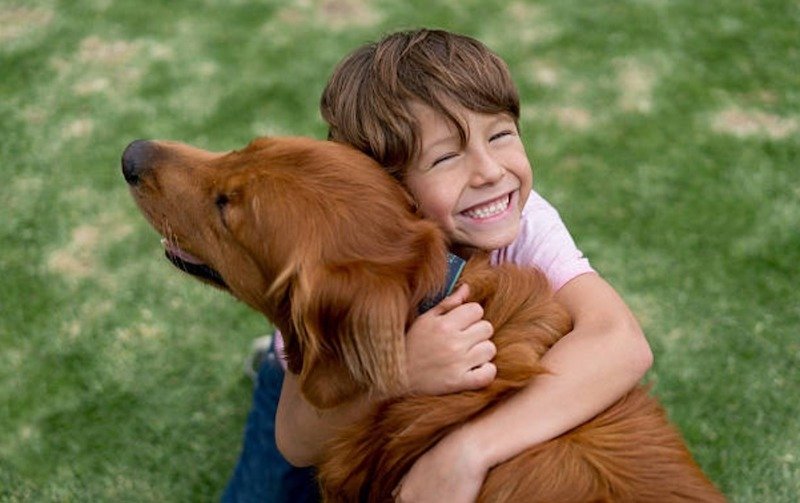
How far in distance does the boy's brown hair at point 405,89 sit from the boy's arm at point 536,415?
0.78m

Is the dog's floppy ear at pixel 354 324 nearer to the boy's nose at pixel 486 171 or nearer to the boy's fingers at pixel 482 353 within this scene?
the boy's fingers at pixel 482 353

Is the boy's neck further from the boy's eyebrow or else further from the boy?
the boy's eyebrow

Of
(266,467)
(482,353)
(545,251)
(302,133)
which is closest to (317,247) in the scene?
(482,353)

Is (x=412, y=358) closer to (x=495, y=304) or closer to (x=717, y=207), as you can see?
(x=495, y=304)

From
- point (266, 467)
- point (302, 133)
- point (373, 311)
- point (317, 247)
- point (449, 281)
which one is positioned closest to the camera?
point (373, 311)

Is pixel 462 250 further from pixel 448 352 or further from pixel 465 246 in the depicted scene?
pixel 448 352

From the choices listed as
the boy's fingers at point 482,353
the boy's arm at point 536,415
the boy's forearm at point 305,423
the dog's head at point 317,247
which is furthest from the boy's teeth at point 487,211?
the boy's forearm at point 305,423

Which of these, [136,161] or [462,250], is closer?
[136,161]

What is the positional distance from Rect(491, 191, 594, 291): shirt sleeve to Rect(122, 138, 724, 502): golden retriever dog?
42 centimetres

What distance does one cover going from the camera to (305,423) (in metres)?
2.58

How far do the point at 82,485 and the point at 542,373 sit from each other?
7.36 feet

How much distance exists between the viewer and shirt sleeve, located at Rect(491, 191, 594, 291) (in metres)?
2.83

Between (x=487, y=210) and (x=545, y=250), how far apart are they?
13.2 inches

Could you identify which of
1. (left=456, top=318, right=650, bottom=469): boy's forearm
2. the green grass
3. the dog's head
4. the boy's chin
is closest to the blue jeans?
the green grass
